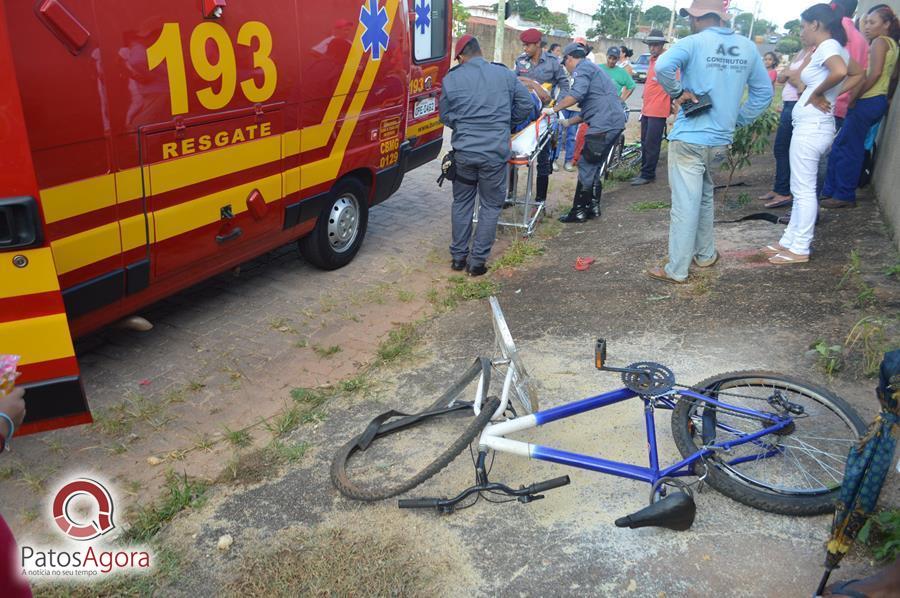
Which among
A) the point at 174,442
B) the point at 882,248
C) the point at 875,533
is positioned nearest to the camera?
the point at 875,533

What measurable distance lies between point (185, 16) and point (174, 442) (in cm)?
239

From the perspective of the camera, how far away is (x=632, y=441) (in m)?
3.34

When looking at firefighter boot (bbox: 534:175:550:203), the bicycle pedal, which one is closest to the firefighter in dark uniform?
firefighter boot (bbox: 534:175:550:203)

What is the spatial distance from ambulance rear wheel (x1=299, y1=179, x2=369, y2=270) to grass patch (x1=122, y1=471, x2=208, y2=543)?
2.78 meters

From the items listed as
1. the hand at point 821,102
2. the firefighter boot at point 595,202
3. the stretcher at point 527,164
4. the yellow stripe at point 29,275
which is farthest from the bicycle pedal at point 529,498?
the firefighter boot at point 595,202

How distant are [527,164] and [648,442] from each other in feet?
13.6

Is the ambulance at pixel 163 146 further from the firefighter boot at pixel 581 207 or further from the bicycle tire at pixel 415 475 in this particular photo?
the firefighter boot at pixel 581 207

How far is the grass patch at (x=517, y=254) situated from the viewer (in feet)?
20.2

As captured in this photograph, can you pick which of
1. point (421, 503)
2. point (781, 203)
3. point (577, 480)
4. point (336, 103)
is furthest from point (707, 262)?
point (421, 503)

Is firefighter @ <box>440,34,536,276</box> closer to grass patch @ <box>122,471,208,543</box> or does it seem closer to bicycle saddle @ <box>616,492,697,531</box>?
grass patch @ <box>122,471,208,543</box>

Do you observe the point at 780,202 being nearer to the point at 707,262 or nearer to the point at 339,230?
the point at 707,262

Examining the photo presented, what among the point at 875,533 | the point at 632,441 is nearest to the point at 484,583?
the point at 632,441

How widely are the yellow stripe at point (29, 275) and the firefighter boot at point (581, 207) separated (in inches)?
218

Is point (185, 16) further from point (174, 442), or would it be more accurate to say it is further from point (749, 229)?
point (749, 229)
